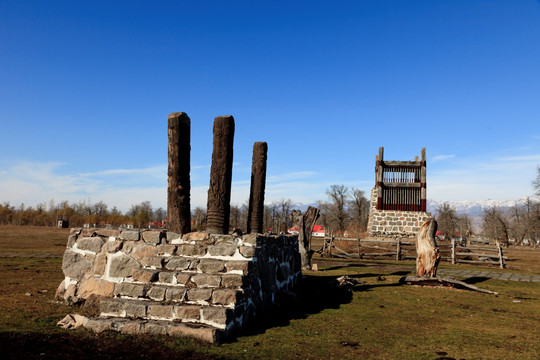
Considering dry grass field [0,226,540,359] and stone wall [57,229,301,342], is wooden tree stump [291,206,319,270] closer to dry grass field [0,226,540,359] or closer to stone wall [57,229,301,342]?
dry grass field [0,226,540,359]

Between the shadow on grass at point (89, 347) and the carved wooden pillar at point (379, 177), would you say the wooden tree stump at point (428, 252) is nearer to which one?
the shadow on grass at point (89, 347)

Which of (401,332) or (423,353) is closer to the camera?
(423,353)

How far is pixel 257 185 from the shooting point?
423 inches

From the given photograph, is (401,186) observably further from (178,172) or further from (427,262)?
(178,172)

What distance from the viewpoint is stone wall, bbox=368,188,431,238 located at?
25766 millimetres

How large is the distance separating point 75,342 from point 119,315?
0.90 m

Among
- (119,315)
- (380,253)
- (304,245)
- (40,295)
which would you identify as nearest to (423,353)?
(119,315)

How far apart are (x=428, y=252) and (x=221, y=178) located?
7.89 m

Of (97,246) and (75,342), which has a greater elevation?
(97,246)

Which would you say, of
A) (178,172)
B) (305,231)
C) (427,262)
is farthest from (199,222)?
(178,172)

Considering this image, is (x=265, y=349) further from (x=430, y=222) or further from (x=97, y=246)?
(x=430, y=222)

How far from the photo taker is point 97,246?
7539 millimetres

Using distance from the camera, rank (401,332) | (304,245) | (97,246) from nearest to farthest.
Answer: (401,332) < (97,246) < (304,245)

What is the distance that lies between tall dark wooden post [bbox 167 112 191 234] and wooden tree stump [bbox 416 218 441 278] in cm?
817
